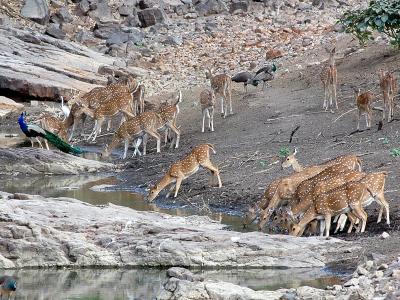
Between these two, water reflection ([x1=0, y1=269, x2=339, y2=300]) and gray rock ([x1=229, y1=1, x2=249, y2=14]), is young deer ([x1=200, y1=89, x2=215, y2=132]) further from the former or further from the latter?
gray rock ([x1=229, y1=1, x2=249, y2=14])

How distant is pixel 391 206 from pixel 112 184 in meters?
6.54

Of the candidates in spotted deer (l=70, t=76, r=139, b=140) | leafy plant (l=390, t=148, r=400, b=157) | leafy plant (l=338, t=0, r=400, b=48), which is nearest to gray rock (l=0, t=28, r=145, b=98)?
spotted deer (l=70, t=76, r=139, b=140)

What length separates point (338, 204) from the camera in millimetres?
13875

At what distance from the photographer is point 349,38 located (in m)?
30.2

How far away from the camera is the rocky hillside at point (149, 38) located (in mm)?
29094

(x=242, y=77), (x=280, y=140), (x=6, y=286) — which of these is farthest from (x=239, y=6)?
(x=6, y=286)

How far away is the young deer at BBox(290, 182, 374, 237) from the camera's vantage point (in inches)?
542

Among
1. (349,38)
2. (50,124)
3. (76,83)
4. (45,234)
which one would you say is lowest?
(45,234)

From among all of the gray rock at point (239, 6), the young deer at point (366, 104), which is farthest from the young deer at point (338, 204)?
the gray rock at point (239, 6)

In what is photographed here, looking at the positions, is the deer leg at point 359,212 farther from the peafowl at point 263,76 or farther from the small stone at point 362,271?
the peafowl at point 263,76

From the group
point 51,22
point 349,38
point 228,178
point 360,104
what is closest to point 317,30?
point 349,38

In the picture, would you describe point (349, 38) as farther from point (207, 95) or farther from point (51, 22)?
point (51, 22)

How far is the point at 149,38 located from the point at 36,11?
12.9 ft

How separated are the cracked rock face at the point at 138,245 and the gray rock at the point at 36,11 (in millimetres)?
22461
